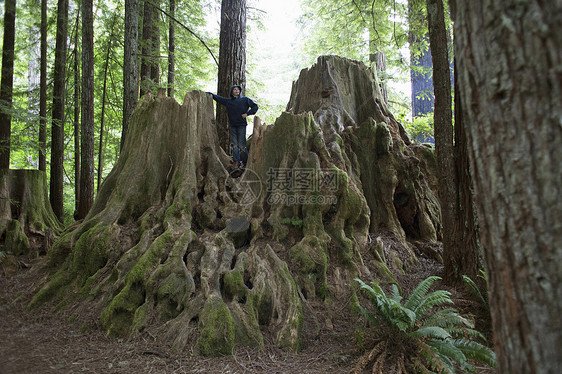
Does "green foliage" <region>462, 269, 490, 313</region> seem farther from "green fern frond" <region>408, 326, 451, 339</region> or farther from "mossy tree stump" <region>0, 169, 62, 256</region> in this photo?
"mossy tree stump" <region>0, 169, 62, 256</region>

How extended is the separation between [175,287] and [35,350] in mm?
1569

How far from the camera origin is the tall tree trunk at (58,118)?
10266mm

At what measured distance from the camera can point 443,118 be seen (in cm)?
548

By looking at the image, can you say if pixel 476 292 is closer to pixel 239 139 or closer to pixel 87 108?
pixel 239 139

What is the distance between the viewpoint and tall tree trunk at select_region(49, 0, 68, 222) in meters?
10.3

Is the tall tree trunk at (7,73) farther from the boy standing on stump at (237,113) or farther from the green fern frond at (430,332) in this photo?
the green fern frond at (430,332)

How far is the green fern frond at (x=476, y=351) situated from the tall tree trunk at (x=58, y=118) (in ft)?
34.2

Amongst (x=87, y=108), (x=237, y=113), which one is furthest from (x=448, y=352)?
(x=87, y=108)

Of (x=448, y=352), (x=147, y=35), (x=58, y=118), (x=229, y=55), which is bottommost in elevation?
(x=448, y=352)

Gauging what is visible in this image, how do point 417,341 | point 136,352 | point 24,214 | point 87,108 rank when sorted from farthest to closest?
1. point 87,108
2. point 24,214
3. point 136,352
4. point 417,341

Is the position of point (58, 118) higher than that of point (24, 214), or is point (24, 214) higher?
point (58, 118)

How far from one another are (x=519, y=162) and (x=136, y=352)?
394 centimetres

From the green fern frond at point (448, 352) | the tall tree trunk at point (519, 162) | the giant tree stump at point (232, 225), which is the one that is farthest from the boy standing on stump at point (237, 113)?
Answer: the tall tree trunk at point (519, 162)

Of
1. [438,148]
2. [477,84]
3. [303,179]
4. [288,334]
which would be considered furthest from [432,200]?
[477,84]
